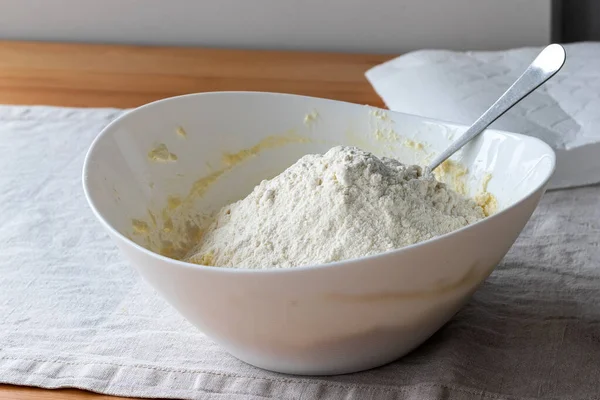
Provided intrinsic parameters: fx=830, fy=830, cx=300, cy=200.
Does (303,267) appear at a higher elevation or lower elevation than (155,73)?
higher

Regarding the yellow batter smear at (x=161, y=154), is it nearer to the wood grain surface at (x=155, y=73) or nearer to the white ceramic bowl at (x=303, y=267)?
the white ceramic bowl at (x=303, y=267)

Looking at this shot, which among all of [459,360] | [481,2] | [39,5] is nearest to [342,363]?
[459,360]

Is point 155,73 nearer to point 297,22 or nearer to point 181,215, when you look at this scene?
point 297,22

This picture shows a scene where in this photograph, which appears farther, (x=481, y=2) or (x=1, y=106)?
(x=481, y=2)

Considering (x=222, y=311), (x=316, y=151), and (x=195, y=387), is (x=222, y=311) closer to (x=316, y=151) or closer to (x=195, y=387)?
(x=195, y=387)

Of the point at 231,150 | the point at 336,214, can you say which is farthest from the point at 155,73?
the point at 336,214

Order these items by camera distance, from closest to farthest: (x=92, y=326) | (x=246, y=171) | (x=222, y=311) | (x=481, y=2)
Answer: (x=222, y=311) < (x=92, y=326) < (x=246, y=171) < (x=481, y=2)

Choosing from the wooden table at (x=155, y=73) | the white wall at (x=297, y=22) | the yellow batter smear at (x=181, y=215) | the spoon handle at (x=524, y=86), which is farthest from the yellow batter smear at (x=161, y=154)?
the white wall at (x=297, y=22)
